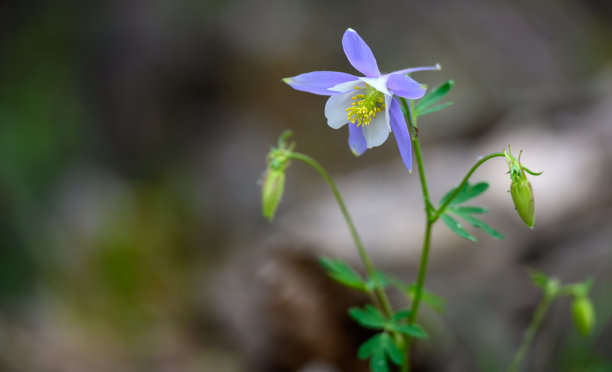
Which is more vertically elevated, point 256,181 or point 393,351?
point 256,181

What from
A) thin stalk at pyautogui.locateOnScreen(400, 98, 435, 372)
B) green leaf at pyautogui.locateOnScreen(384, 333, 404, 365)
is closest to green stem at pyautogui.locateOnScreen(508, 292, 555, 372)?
thin stalk at pyautogui.locateOnScreen(400, 98, 435, 372)

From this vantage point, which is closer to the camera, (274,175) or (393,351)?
(393,351)

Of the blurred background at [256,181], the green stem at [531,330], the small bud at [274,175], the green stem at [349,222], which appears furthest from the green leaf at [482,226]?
the blurred background at [256,181]

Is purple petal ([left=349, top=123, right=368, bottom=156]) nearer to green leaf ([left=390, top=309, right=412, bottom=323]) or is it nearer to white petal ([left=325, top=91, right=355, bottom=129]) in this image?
white petal ([left=325, top=91, right=355, bottom=129])

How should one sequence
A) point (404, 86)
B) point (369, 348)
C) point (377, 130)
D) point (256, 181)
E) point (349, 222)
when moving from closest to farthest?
1. point (404, 86)
2. point (377, 130)
3. point (369, 348)
4. point (349, 222)
5. point (256, 181)

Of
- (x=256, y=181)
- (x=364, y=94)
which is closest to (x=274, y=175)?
(x=364, y=94)

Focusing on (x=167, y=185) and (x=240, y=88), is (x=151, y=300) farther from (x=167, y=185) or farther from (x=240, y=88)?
(x=240, y=88)

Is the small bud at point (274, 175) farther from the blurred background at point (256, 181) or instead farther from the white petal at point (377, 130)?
the blurred background at point (256, 181)

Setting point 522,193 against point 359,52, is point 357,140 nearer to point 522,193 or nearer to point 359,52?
point 359,52
